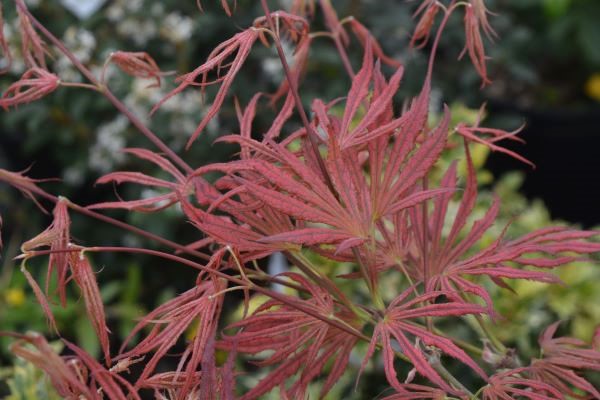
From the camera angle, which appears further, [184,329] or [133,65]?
[133,65]

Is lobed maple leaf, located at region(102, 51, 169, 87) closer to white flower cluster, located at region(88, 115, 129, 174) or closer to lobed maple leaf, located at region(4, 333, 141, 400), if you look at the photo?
lobed maple leaf, located at region(4, 333, 141, 400)

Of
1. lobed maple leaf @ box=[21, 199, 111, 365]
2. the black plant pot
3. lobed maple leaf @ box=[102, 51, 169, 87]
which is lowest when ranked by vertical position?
the black plant pot

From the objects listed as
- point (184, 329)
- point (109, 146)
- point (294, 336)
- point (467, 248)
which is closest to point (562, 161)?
point (109, 146)

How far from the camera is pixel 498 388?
0.65 m

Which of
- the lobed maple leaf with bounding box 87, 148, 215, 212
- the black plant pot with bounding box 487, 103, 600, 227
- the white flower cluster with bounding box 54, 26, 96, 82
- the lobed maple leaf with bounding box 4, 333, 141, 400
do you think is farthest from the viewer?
the black plant pot with bounding box 487, 103, 600, 227

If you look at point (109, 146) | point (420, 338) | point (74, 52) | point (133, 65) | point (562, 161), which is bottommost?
point (562, 161)

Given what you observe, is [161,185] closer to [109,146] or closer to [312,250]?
[312,250]

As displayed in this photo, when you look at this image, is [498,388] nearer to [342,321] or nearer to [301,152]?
[342,321]

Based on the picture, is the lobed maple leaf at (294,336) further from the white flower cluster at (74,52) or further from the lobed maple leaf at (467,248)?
the white flower cluster at (74,52)

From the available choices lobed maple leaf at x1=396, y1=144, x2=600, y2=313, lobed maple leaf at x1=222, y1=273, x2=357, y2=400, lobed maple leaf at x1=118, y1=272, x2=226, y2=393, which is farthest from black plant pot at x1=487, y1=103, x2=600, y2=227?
lobed maple leaf at x1=118, y1=272, x2=226, y2=393

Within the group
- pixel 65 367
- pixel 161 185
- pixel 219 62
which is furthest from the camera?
pixel 161 185

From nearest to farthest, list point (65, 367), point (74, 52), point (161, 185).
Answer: point (65, 367)
point (161, 185)
point (74, 52)

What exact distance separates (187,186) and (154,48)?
142 cm

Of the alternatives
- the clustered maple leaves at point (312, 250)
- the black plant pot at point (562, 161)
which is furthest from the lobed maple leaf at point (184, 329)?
the black plant pot at point (562, 161)
